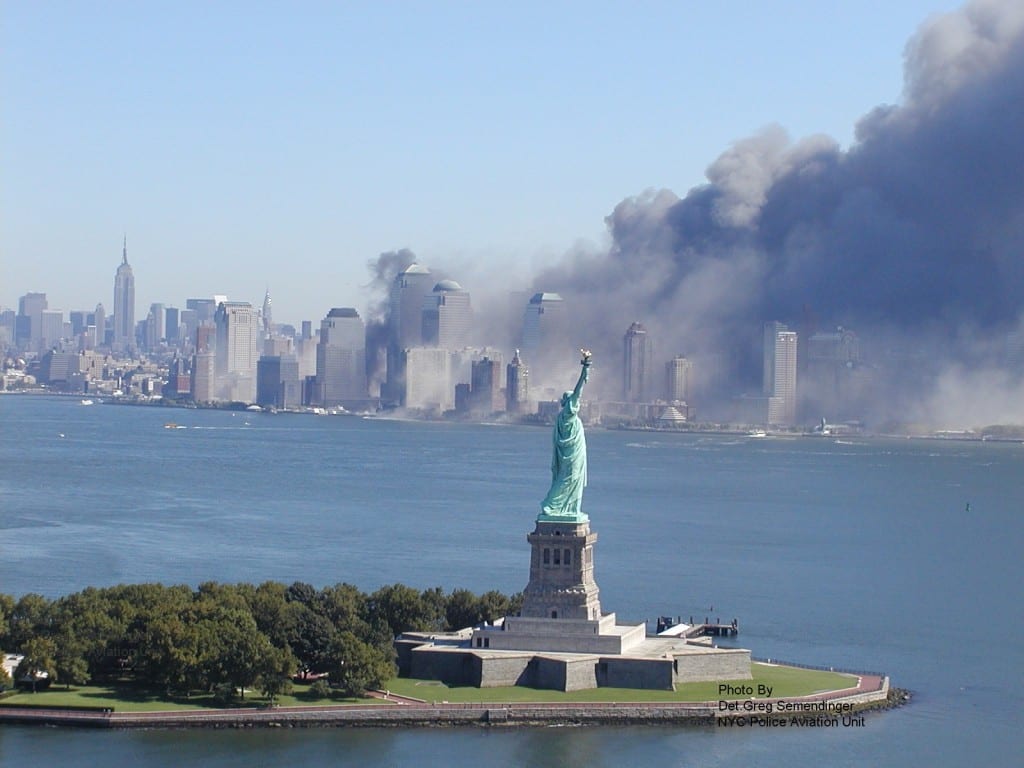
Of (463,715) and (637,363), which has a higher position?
(637,363)

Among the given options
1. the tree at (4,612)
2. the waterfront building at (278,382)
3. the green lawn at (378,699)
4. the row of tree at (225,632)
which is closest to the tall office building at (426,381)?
the waterfront building at (278,382)

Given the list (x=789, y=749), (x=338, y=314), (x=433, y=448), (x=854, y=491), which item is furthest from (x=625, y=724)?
(x=338, y=314)

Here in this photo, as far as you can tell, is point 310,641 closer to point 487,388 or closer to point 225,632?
point 225,632

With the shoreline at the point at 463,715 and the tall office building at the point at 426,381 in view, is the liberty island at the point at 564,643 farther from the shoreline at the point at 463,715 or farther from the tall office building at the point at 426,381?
the tall office building at the point at 426,381

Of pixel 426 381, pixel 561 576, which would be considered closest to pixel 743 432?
pixel 426 381

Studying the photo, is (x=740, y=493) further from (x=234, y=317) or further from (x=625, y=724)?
(x=234, y=317)
